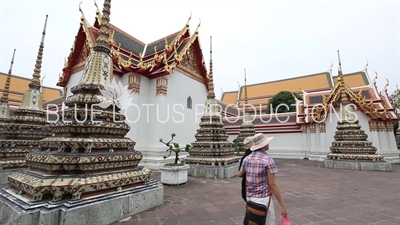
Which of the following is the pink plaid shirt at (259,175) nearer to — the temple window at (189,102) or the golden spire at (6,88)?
the temple window at (189,102)

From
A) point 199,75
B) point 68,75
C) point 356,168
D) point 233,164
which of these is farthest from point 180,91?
point 356,168

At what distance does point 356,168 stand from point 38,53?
525 inches

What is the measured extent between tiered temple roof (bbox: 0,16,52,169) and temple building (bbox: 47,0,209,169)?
288 centimetres

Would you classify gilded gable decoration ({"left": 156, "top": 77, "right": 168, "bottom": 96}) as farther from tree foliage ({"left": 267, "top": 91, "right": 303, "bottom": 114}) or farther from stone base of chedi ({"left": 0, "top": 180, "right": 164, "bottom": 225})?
tree foliage ({"left": 267, "top": 91, "right": 303, "bottom": 114})

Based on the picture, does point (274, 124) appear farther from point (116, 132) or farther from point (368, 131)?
point (116, 132)

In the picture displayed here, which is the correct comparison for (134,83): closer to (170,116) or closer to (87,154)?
(170,116)

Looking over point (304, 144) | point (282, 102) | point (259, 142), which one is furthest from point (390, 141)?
point (259, 142)

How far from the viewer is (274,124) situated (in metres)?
15.7

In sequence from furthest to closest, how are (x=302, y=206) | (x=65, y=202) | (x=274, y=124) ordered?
1. (x=274, y=124)
2. (x=302, y=206)
3. (x=65, y=202)

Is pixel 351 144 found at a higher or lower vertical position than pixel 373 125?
lower

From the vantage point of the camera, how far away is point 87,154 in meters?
3.29

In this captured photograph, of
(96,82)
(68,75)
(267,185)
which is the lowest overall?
(267,185)

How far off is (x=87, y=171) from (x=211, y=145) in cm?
489

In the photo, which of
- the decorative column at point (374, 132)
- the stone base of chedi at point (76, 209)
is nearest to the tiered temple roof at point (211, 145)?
the stone base of chedi at point (76, 209)
